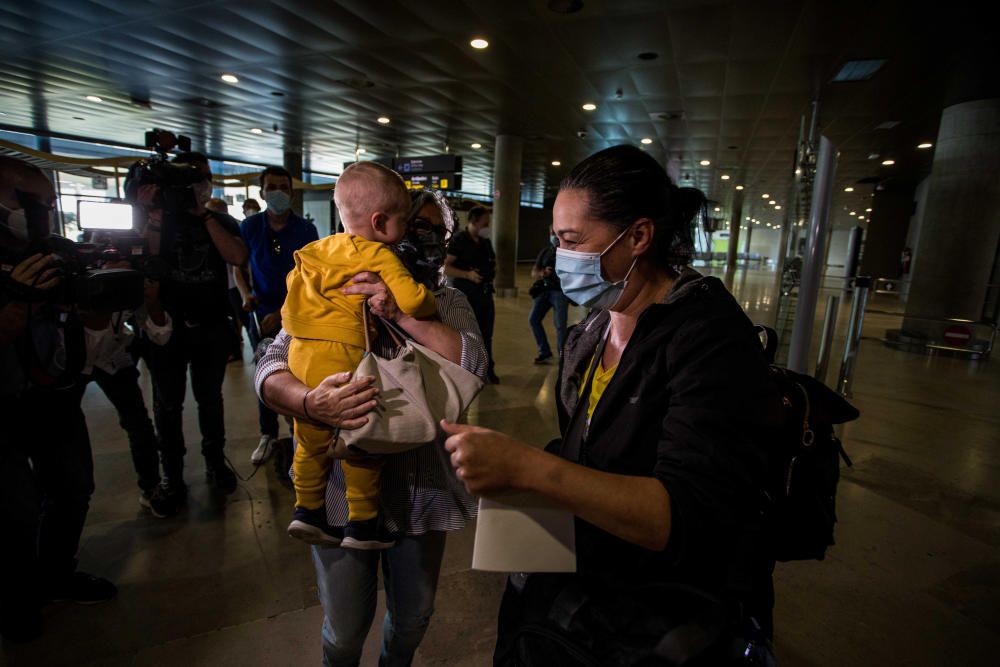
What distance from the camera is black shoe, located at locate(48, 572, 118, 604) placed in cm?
213

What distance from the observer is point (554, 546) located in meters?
0.85

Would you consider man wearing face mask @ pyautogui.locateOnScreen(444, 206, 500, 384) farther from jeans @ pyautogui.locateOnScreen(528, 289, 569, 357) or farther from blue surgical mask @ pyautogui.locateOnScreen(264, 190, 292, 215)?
blue surgical mask @ pyautogui.locateOnScreen(264, 190, 292, 215)

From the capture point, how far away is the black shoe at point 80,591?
2.13 metres

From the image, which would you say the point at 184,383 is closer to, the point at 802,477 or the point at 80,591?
the point at 80,591

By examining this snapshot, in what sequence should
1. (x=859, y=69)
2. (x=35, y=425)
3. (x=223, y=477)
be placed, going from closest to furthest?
(x=35, y=425)
(x=223, y=477)
(x=859, y=69)

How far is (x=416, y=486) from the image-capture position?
4.65ft

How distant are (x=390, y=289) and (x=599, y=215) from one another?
571mm

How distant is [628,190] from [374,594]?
1.34 m

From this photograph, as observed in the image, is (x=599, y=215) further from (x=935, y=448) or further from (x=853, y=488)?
(x=935, y=448)

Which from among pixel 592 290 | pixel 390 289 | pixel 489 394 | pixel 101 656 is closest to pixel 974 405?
pixel 489 394

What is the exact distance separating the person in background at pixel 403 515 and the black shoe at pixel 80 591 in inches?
56.6

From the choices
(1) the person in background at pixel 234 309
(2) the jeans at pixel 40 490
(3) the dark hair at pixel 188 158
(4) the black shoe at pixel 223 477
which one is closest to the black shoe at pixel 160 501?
(4) the black shoe at pixel 223 477

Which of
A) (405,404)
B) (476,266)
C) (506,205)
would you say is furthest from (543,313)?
(506,205)

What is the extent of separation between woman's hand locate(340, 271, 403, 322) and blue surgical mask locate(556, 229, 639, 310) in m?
0.46
